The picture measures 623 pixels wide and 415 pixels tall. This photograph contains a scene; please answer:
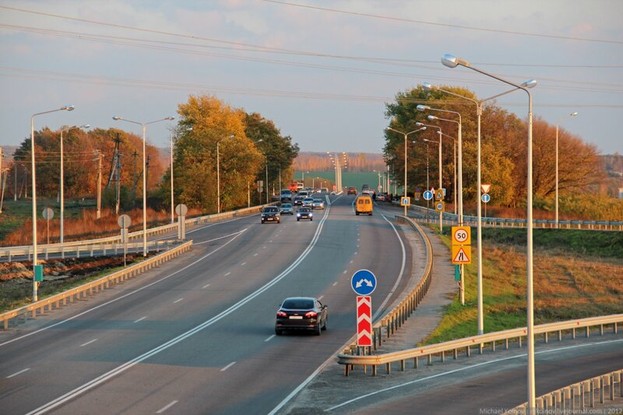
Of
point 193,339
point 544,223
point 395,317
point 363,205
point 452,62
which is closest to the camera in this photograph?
point 452,62

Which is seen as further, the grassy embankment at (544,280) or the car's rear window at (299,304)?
the grassy embankment at (544,280)

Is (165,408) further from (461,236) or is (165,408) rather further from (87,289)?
(87,289)

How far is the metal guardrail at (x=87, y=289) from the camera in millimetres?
40125

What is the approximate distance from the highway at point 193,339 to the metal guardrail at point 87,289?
709 mm

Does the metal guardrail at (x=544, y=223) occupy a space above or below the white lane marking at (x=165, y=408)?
above

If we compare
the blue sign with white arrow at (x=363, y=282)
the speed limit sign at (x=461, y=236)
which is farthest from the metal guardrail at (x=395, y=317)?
the speed limit sign at (x=461, y=236)

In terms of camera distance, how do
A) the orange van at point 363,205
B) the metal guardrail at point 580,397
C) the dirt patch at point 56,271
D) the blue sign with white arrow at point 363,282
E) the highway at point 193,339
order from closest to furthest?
the metal guardrail at point 580,397
the highway at point 193,339
the blue sign with white arrow at point 363,282
the dirt patch at point 56,271
the orange van at point 363,205

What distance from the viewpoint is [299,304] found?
117 feet

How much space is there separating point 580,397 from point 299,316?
→ 13931 mm

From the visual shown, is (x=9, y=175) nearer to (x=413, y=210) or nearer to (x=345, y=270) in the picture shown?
(x=413, y=210)

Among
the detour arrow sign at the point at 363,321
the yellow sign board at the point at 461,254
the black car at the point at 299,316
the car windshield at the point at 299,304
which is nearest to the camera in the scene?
the detour arrow sign at the point at 363,321

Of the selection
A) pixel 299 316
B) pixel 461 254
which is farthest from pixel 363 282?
pixel 461 254

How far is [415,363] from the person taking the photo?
29.8m

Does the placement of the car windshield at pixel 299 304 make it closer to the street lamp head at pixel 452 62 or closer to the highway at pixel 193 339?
the highway at pixel 193 339
